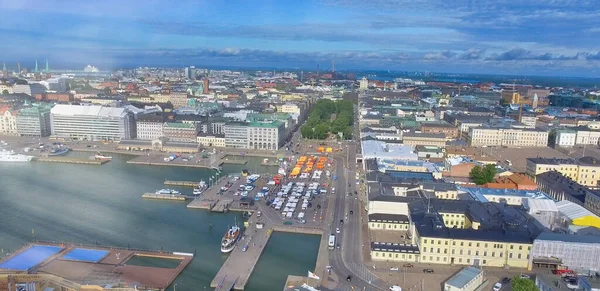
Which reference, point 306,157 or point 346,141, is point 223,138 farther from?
point 346,141

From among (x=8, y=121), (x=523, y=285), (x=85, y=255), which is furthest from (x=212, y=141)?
(x=523, y=285)

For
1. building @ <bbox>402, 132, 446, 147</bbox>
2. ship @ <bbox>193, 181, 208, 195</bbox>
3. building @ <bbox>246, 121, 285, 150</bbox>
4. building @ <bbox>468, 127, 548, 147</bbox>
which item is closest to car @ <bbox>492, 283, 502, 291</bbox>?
ship @ <bbox>193, 181, 208, 195</bbox>

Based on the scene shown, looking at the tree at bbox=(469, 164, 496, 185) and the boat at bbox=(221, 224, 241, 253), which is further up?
the tree at bbox=(469, 164, 496, 185)

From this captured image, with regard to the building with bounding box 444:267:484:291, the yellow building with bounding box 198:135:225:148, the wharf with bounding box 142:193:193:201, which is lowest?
the wharf with bounding box 142:193:193:201

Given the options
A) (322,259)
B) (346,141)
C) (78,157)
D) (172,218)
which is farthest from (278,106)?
(322,259)

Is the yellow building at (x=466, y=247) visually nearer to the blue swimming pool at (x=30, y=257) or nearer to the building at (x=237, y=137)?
the blue swimming pool at (x=30, y=257)

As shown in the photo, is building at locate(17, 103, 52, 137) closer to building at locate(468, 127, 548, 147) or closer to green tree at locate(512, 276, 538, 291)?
building at locate(468, 127, 548, 147)
